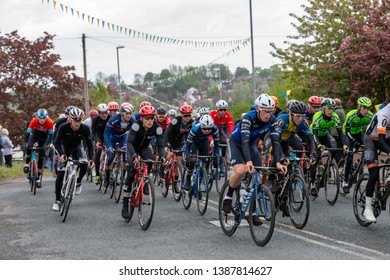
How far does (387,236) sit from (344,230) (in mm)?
740

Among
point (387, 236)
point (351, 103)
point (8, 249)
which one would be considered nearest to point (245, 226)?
point (387, 236)

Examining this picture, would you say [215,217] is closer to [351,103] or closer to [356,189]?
[356,189]

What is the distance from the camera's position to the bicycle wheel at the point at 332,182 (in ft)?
38.2

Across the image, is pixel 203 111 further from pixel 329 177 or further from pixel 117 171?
pixel 329 177

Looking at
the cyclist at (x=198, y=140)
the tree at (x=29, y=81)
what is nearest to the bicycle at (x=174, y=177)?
the cyclist at (x=198, y=140)

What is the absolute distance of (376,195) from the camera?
9.12 metres

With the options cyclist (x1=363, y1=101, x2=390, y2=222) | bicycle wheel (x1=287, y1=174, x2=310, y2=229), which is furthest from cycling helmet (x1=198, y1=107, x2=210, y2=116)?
cyclist (x1=363, y1=101, x2=390, y2=222)

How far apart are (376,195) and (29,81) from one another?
86.5 ft

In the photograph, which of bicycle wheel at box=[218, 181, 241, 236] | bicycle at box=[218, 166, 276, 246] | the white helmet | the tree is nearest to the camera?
bicycle at box=[218, 166, 276, 246]

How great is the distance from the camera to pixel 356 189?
9.65m

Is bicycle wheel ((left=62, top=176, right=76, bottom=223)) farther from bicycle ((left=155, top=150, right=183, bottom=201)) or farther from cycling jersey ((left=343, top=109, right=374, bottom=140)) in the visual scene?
cycling jersey ((left=343, top=109, right=374, bottom=140))

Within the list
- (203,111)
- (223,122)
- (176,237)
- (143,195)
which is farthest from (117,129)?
(176,237)

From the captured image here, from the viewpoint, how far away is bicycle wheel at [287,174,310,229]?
29.7 feet

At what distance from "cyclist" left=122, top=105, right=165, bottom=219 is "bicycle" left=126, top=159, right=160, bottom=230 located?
0.13 meters
